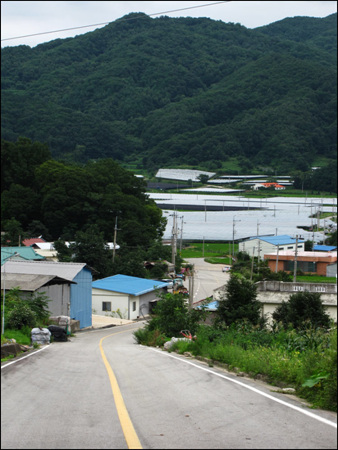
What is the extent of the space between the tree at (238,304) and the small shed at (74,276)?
32.8 ft

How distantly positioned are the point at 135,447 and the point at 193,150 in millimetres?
110401

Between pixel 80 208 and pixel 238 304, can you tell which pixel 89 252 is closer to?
pixel 80 208

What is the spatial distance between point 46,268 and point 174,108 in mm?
137514

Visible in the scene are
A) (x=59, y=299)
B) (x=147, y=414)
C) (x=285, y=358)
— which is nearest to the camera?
(x=147, y=414)

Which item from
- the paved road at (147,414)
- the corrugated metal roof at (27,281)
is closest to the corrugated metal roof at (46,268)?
the corrugated metal roof at (27,281)

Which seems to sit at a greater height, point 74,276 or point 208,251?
point 208,251

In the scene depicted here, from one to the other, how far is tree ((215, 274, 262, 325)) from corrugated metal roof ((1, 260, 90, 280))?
10.5 meters

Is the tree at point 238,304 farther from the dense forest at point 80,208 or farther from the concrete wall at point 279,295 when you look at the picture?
the dense forest at point 80,208

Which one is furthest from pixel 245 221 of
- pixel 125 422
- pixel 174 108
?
pixel 174 108

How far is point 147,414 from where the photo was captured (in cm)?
373

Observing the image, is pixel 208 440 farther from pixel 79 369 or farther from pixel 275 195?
pixel 275 195

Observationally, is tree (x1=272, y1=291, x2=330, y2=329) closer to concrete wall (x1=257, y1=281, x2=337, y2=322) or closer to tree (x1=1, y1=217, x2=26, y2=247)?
concrete wall (x1=257, y1=281, x2=337, y2=322)

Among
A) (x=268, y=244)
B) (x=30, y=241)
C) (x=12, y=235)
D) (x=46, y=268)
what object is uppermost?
(x=12, y=235)

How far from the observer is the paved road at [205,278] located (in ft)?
105
